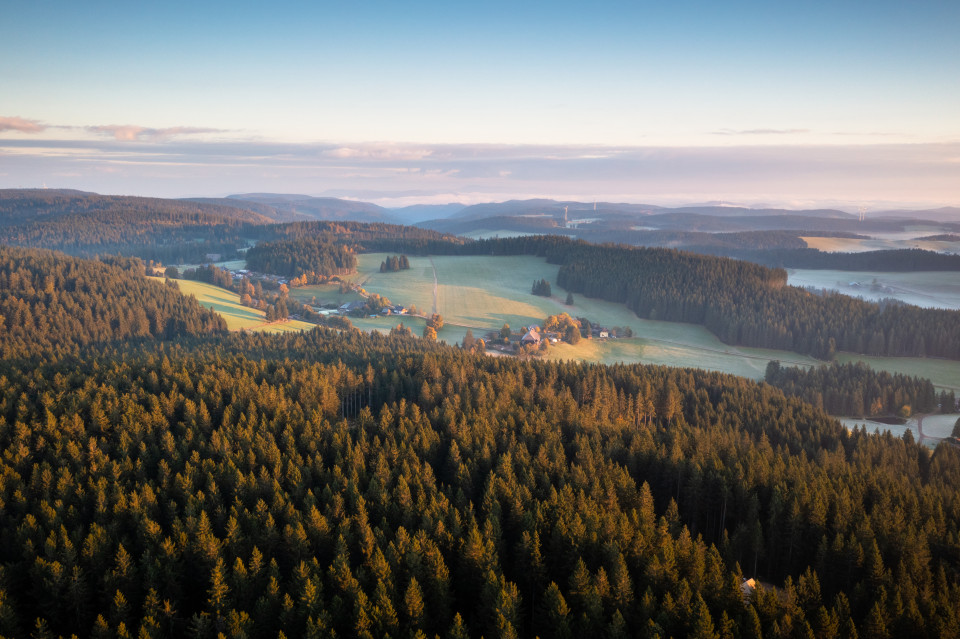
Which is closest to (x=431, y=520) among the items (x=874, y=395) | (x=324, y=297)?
(x=874, y=395)

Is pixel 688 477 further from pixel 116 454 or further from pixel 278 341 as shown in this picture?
pixel 278 341

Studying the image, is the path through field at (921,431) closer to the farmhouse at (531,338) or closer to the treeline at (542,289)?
the farmhouse at (531,338)

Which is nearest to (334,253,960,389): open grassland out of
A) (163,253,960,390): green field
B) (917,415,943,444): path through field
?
(163,253,960,390): green field

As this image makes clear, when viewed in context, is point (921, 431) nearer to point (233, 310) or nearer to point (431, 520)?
point (431, 520)

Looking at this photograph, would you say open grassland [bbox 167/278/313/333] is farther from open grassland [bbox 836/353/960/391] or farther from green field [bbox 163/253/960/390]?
open grassland [bbox 836/353/960/391]

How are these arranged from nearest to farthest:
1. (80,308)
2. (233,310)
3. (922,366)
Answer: (922,366), (80,308), (233,310)

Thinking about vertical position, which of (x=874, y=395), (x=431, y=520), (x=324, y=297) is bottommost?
(x=874, y=395)

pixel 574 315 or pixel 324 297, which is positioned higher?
pixel 324 297
